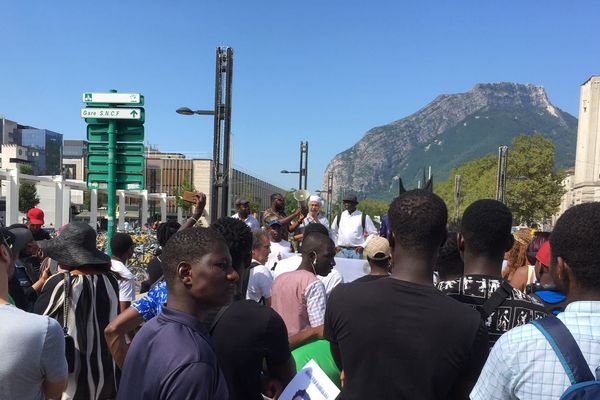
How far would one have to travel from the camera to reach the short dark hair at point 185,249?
6.93 feet

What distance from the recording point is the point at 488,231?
2.79 meters

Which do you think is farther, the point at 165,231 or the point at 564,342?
the point at 165,231

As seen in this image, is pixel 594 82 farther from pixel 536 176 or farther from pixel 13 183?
pixel 13 183

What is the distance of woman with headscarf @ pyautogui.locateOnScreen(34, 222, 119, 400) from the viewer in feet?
11.4

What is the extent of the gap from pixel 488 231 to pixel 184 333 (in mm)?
1758

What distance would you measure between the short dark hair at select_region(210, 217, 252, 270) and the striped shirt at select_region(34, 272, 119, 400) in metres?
1.19

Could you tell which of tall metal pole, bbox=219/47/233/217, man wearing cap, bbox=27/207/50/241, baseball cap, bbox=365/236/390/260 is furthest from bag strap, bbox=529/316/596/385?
tall metal pole, bbox=219/47/233/217

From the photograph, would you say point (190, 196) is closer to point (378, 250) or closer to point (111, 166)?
point (111, 166)

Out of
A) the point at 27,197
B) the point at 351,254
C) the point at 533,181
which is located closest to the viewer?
the point at 351,254

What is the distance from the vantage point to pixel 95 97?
751cm

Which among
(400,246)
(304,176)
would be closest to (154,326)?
(400,246)

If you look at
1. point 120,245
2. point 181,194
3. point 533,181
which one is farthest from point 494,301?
point 181,194

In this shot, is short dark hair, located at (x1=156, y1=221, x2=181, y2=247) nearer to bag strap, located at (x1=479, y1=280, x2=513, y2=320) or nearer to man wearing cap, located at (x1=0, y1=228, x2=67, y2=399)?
man wearing cap, located at (x1=0, y1=228, x2=67, y2=399)

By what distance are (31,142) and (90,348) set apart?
15285 cm
